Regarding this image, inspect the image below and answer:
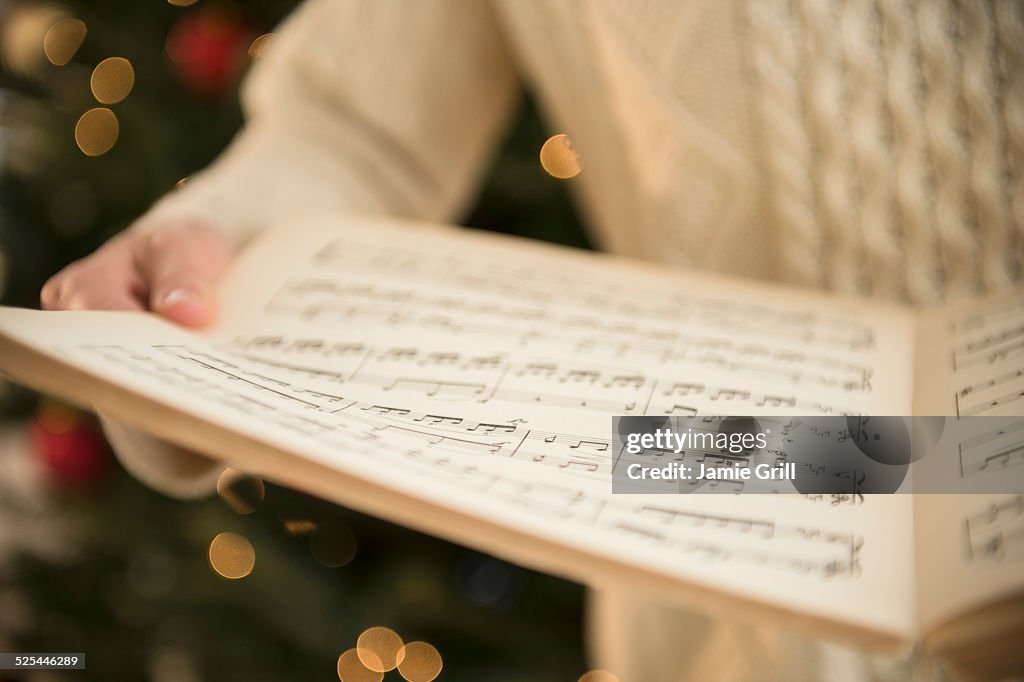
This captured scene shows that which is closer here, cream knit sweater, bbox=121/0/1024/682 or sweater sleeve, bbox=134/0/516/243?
cream knit sweater, bbox=121/0/1024/682

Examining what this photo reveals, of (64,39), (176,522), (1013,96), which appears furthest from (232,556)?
(1013,96)

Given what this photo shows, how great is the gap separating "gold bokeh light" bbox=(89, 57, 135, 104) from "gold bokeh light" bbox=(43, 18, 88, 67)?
36mm

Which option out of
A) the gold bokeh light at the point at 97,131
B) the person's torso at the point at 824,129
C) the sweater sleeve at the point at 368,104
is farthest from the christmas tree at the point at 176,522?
the person's torso at the point at 824,129

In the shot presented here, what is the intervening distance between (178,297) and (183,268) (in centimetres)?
4

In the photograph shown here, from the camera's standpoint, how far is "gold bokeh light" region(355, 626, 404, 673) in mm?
855

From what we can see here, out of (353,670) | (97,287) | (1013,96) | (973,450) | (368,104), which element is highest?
(1013,96)

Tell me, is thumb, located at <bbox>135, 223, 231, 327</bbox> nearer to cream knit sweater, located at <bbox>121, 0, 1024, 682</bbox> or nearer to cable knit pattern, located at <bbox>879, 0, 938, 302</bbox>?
cream knit sweater, located at <bbox>121, 0, 1024, 682</bbox>

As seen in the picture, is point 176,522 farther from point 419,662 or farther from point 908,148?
point 908,148

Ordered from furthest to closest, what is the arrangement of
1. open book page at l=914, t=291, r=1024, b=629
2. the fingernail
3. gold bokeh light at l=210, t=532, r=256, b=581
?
gold bokeh light at l=210, t=532, r=256, b=581 → the fingernail → open book page at l=914, t=291, r=1024, b=629

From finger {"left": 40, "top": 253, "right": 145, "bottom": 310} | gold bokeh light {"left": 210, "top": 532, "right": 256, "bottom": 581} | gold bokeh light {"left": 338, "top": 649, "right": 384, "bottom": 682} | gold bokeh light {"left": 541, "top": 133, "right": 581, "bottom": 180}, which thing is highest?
gold bokeh light {"left": 541, "top": 133, "right": 581, "bottom": 180}

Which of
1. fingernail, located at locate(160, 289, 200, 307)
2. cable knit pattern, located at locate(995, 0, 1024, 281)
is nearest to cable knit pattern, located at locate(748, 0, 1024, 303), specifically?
cable knit pattern, located at locate(995, 0, 1024, 281)

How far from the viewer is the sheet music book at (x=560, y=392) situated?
0.21 m

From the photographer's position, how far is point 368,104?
55 cm

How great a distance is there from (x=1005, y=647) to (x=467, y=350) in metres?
0.22
